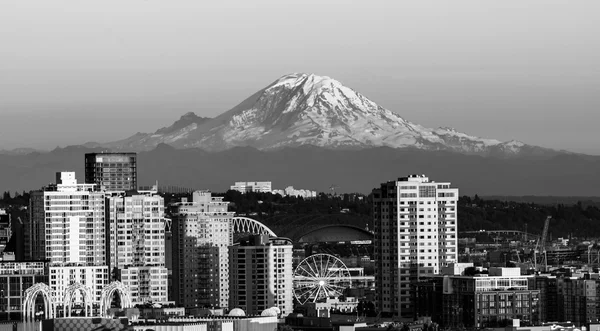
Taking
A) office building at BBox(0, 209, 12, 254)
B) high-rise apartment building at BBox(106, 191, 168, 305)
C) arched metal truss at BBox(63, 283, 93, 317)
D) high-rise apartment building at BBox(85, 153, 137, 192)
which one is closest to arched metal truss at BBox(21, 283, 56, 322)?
arched metal truss at BBox(63, 283, 93, 317)

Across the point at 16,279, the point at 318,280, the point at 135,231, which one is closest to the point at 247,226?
the point at 318,280

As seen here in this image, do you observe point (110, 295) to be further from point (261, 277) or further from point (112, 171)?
point (112, 171)

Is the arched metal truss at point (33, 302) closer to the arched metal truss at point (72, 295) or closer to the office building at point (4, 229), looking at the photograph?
the arched metal truss at point (72, 295)

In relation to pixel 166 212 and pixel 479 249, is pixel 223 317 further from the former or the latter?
pixel 479 249

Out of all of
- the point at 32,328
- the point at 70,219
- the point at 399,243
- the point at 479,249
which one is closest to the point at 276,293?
the point at 399,243

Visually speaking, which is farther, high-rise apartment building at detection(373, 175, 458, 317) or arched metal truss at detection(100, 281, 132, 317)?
high-rise apartment building at detection(373, 175, 458, 317)

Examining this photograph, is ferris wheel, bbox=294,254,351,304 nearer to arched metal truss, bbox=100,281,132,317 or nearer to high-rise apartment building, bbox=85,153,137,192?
high-rise apartment building, bbox=85,153,137,192
